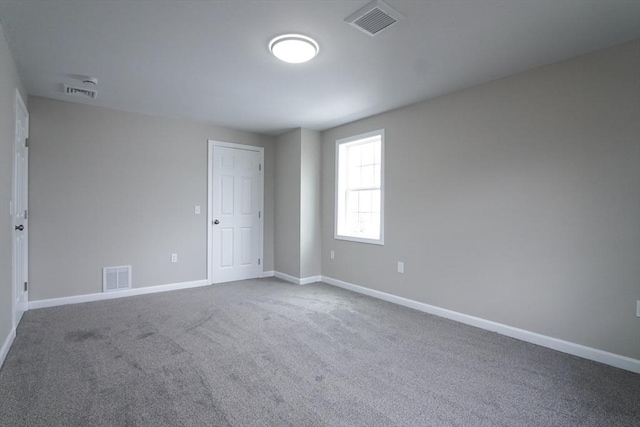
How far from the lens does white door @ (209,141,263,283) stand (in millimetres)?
5055

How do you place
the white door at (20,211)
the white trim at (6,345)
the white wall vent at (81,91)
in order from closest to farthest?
the white trim at (6,345) → the white door at (20,211) → the white wall vent at (81,91)

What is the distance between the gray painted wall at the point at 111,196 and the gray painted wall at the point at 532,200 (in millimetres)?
2903

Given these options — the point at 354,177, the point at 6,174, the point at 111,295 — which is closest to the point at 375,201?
the point at 354,177

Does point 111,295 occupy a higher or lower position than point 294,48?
lower

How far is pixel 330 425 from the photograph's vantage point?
1.78m

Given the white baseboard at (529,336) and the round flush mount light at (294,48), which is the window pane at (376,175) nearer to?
the white baseboard at (529,336)

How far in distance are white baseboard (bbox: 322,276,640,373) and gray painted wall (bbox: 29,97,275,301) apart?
2.95 metres

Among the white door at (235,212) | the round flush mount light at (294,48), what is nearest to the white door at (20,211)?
the white door at (235,212)

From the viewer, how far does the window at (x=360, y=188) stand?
4.45 metres

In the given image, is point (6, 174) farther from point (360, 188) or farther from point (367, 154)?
point (367, 154)

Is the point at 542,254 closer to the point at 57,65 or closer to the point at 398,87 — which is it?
the point at 398,87

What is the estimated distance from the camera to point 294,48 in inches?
98.7

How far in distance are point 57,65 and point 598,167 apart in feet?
15.1

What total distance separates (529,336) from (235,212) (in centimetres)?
411
